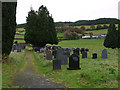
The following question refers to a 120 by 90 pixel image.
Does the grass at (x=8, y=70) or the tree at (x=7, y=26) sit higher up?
the tree at (x=7, y=26)

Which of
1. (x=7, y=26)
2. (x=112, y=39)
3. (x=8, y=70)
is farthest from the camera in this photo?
(x=112, y=39)

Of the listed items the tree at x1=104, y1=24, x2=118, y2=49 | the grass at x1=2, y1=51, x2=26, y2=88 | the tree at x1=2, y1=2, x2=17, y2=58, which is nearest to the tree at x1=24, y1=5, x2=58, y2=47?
the tree at x1=104, y1=24, x2=118, y2=49

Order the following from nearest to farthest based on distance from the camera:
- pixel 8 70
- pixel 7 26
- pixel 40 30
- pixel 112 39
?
1. pixel 8 70
2. pixel 7 26
3. pixel 40 30
4. pixel 112 39

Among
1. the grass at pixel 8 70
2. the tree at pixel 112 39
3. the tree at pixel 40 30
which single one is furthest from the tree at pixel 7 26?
the tree at pixel 112 39

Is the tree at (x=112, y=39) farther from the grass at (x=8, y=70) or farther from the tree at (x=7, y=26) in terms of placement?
the grass at (x=8, y=70)

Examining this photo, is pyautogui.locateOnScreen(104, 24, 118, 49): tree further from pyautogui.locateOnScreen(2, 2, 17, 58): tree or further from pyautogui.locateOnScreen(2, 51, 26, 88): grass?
pyautogui.locateOnScreen(2, 51, 26, 88): grass

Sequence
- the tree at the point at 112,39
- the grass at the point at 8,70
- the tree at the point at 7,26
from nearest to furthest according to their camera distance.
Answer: the grass at the point at 8,70 < the tree at the point at 7,26 < the tree at the point at 112,39

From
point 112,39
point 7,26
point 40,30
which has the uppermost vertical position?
Answer: point 40,30

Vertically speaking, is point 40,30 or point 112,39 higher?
point 40,30

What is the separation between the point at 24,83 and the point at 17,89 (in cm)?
119

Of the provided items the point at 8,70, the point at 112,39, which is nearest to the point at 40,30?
the point at 112,39

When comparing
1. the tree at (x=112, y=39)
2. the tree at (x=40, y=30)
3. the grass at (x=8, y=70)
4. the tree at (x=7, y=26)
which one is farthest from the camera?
the tree at (x=112, y=39)

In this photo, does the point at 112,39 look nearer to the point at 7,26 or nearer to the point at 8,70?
the point at 7,26

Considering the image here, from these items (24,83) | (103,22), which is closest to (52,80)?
(24,83)
